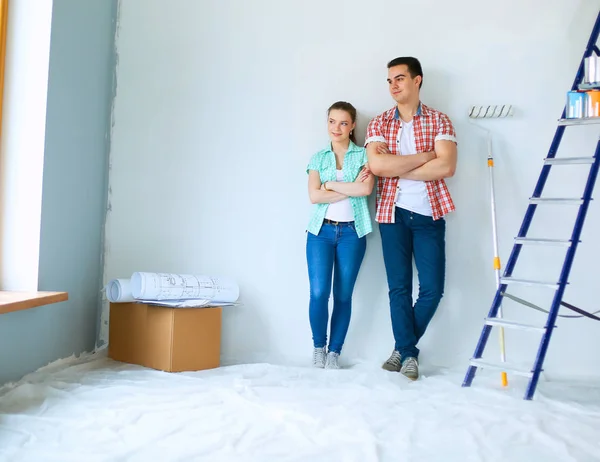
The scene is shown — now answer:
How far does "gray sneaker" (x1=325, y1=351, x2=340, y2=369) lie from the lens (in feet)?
9.96

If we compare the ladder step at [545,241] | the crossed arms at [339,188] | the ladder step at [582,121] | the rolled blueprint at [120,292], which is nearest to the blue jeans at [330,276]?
the crossed arms at [339,188]

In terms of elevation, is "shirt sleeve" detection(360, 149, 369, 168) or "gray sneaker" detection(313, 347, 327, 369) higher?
"shirt sleeve" detection(360, 149, 369, 168)

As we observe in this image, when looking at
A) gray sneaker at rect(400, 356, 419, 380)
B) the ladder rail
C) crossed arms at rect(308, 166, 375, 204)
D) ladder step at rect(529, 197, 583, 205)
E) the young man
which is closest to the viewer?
the ladder rail

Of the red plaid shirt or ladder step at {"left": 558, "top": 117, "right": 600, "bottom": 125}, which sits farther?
the red plaid shirt

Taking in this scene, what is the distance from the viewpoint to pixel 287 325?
3334 mm

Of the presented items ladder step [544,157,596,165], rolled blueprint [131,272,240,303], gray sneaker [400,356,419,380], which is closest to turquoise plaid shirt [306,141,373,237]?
rolled blueprint [131,272,240,303]

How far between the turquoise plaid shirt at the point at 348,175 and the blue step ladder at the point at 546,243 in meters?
0.77

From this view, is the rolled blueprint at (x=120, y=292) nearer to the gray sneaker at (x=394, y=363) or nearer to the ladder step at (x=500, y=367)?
the gray sneaker at (x=394, y=363)

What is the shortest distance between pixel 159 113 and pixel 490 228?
6.83ft

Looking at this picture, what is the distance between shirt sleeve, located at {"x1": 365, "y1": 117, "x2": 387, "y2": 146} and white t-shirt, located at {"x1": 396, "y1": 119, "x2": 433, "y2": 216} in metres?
0.10

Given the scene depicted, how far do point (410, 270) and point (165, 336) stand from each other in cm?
132

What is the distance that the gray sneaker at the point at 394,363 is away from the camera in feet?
9.65

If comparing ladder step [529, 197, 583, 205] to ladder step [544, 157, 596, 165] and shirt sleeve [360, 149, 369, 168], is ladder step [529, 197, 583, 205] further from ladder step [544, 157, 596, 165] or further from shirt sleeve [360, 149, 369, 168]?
shirt sleeve [360, 149, 369, 168]

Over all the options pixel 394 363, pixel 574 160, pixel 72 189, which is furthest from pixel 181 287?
pixel 574 160
